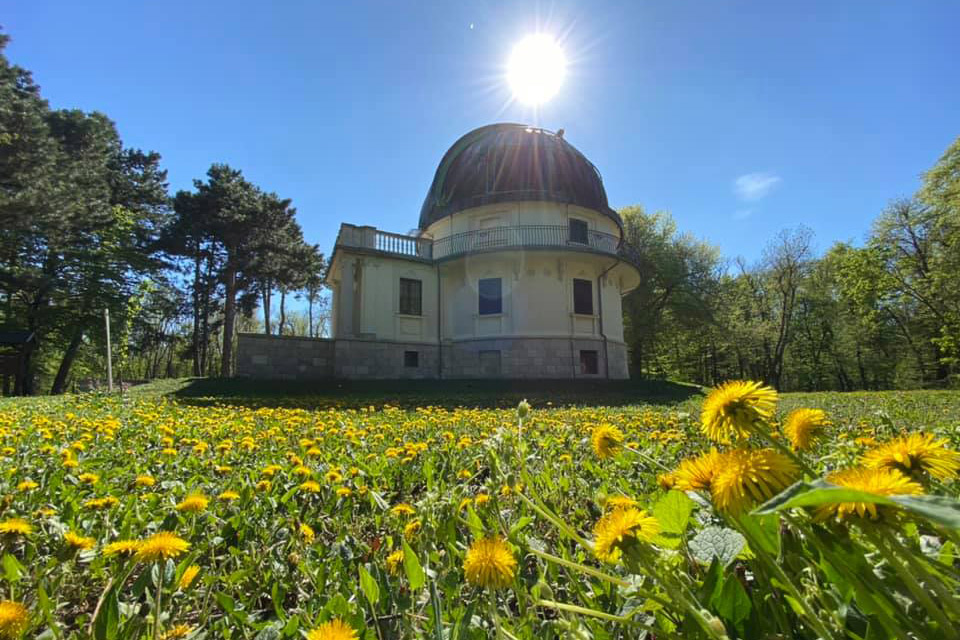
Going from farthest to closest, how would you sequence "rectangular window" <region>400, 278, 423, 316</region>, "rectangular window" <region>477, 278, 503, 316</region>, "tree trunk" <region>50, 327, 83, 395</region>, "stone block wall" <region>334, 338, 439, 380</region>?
1. "tree trunk" <region>50, 327, 83, 395</region>
2. "rectangular window" <region>477, 278, 503, 316</region>
3. "rectangular window" <region>400, 278, 423, 316</region>
4. "stone block wall" <region>334, 338, 439, 380</region>

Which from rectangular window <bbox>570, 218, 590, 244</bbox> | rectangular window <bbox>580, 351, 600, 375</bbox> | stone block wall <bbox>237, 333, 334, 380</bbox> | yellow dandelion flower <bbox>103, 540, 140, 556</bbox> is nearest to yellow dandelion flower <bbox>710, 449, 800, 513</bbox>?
yellow dandelion flower <bbox>103, 540, 140, 556</bbox>

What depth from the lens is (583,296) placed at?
20.1 m

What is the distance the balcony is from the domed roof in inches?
62.7

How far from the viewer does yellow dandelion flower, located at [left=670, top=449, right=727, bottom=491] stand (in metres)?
0.68

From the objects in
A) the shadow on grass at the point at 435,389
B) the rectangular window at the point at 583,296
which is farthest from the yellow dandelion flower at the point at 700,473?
the rectangular window at the point at 583,296

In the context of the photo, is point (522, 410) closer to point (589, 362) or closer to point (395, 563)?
point (395, 563)

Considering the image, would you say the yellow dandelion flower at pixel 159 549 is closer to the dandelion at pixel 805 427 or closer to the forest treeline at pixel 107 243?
the dandelion at pixel 805 427

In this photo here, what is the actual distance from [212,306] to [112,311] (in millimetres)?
7144

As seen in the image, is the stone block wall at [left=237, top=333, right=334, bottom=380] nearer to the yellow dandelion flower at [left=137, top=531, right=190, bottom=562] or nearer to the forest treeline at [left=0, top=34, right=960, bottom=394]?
the forest treeline at [left=0, top=34, right=960, bottom=394]

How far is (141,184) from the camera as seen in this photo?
2533 cm

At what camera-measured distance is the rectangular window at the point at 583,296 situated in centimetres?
1978

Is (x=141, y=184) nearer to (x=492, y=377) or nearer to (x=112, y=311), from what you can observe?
(x=112, y=311)

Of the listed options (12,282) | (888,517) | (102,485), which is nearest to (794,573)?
(888,517)

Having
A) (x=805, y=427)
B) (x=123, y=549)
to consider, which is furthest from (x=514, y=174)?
(x=123, y=549)
